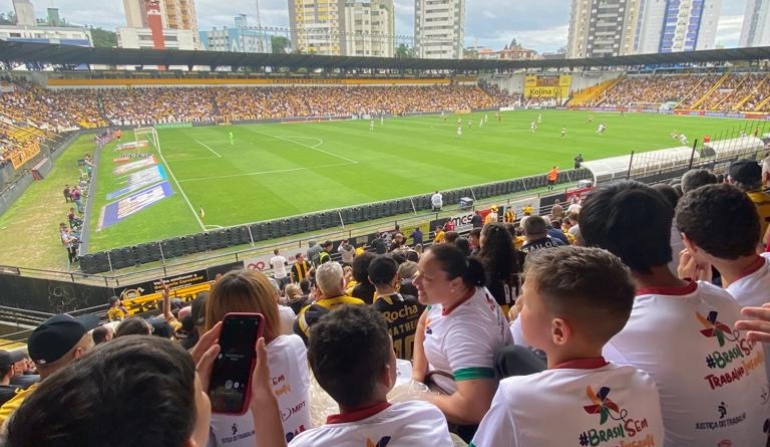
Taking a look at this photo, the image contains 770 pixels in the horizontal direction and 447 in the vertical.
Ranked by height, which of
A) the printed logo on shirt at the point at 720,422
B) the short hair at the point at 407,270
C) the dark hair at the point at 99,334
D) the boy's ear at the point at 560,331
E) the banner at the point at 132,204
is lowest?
the banner at the point at 132,204

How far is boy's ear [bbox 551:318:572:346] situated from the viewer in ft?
6.14

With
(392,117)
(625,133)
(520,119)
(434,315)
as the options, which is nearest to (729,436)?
(434,315)

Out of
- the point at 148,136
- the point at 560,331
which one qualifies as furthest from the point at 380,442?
the point at 148,136

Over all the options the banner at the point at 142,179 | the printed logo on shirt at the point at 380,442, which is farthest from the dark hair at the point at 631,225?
the banner at the point at 142,179

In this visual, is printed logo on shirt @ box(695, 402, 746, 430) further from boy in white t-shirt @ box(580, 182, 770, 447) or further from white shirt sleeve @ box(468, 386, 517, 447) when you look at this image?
white shirt sleeve @ box(468, 386, 517, 447)

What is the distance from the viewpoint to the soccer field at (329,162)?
69.9 ft

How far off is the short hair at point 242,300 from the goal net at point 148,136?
125ft

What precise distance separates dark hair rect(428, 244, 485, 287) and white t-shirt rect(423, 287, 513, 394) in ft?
0.29

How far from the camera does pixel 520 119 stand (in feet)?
181

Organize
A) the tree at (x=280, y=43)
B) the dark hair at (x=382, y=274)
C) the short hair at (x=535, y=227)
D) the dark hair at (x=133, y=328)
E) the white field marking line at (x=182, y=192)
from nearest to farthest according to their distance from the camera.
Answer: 1. the dark hair at (x=133, y=328)
2. the dark hair at (x=382, y=274)
3. the short hair at (x=535, y=227)
4. the white field marking line at (x=182, y=192)
5. the tree at (x=280, y=43)

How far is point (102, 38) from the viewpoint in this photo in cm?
12388

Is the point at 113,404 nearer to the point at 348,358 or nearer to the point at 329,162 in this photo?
the point at 348,358

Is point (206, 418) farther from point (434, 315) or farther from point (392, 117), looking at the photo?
point (392, 117)

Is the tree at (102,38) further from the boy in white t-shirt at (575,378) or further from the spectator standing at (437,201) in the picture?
the boy in white t-shirt at (575,378)
